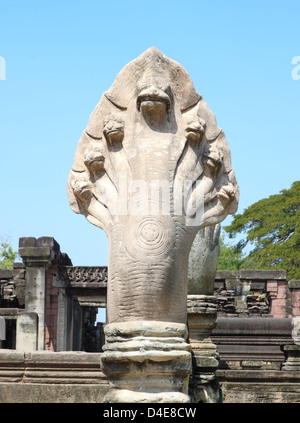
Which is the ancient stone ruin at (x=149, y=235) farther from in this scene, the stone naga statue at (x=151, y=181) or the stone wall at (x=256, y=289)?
the stone wall at (x=256, y=289)

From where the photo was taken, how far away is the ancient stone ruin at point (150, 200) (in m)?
3.41

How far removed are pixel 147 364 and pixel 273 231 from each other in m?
25.2

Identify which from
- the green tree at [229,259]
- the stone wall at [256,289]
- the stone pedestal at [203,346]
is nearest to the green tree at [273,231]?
the green tree at [229,259]

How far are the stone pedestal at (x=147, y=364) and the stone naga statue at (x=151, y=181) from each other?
0.28 ft

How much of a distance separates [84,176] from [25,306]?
43.0 ft

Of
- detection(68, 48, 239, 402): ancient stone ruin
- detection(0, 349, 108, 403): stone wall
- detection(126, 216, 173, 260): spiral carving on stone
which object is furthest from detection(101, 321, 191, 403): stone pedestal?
detection(0, 349, 108, 403): stone wall

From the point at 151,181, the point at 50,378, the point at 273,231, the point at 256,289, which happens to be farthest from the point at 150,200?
Result: the point at 273,231

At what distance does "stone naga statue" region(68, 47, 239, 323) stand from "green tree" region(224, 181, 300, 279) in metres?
22.2

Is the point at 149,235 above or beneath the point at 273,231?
beneath

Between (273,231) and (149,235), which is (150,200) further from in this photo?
(273,231)

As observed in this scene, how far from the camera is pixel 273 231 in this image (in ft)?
92.2

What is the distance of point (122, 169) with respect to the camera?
376 cm

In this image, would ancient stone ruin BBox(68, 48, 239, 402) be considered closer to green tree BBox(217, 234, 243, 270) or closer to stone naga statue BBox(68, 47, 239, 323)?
stone naga statue BBox(68, 47, 239, 323)
